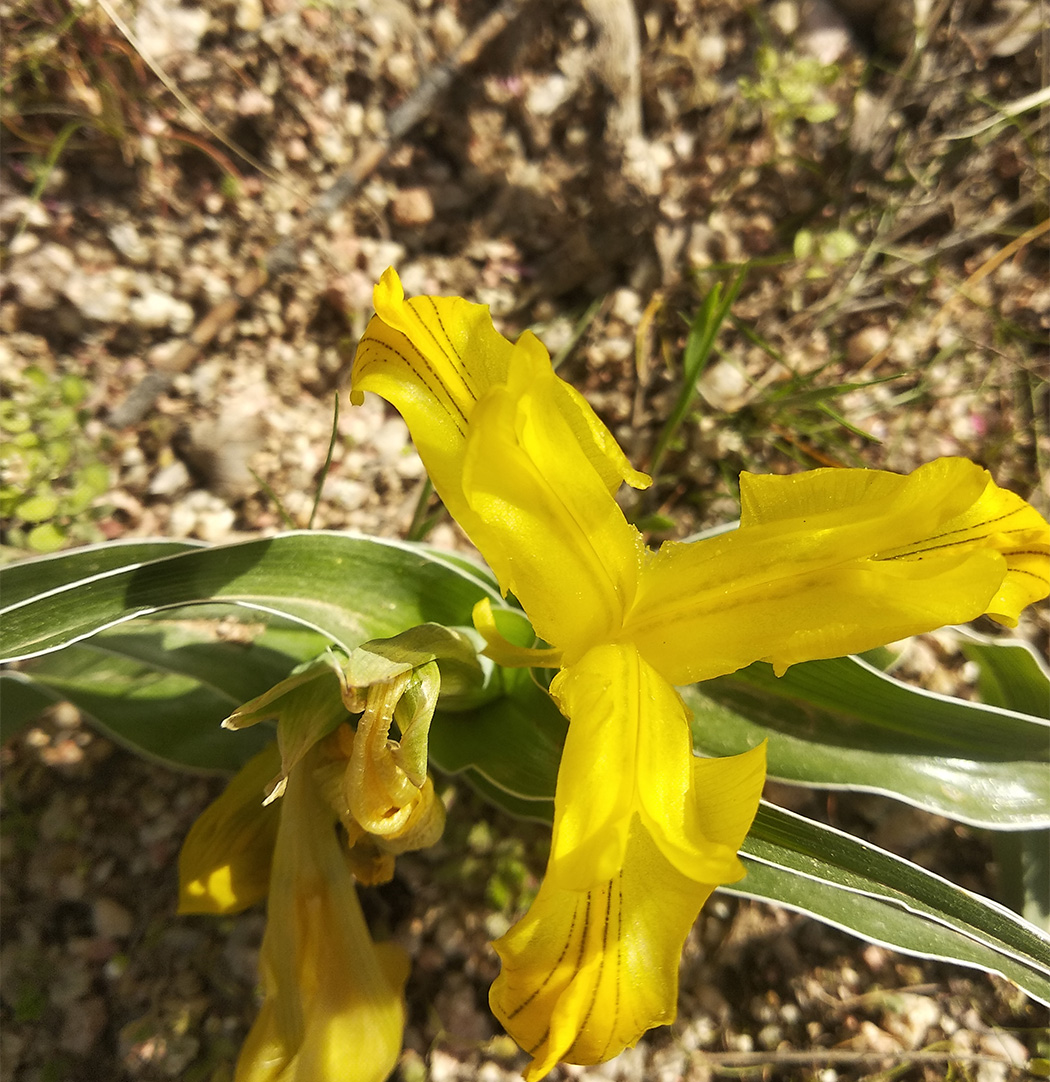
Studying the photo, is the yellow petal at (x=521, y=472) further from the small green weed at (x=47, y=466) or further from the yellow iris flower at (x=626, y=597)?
the small green weed at (x=47, y=466)

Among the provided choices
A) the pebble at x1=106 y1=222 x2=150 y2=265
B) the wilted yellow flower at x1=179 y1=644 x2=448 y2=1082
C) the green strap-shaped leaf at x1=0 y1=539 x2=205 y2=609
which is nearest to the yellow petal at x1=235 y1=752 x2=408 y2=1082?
the wilted yellow flower at x1=179 y1=644 x2=448 y2=1082

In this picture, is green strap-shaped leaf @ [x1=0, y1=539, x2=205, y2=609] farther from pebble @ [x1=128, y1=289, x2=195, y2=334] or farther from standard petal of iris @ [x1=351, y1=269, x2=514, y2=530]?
pebble @ [x1=128, y1=289, x2=195, y2=334]

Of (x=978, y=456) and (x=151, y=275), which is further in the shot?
(x=978, y=456)

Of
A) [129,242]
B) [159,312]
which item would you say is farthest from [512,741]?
[129,242]

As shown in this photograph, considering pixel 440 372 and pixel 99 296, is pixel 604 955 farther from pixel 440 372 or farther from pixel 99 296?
pixel 99 296

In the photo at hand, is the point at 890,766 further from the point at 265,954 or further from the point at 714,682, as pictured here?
the point at 265,954

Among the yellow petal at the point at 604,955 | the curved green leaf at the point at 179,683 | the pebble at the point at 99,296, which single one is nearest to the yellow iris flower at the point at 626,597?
the yellow petal at the point at 604,955

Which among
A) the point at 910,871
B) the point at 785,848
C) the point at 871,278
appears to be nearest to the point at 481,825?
the point at 785,848
